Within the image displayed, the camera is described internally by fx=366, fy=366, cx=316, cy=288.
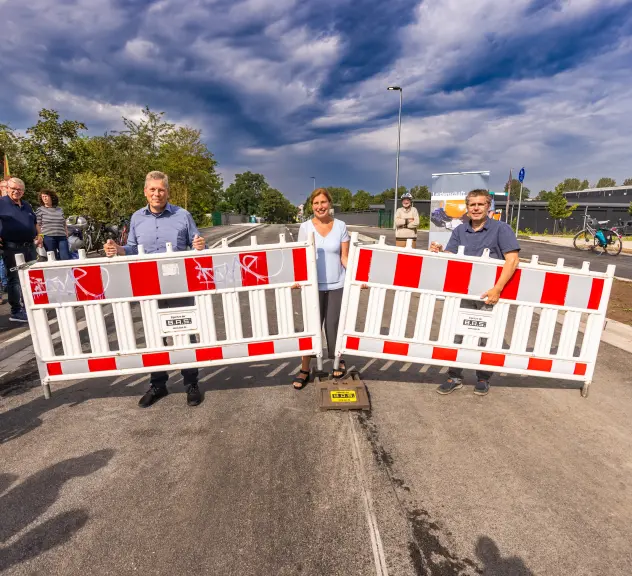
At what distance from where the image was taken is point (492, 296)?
3314 mm

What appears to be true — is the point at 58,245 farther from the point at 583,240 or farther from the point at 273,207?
the point at 273,207

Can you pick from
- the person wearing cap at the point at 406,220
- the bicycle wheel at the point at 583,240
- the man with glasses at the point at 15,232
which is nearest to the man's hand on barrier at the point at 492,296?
the person wearing cap at the point at 406,220

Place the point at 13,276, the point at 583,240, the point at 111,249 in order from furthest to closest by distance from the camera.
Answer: the point at 583,240 < the point at 13,276 < the point at 111,249

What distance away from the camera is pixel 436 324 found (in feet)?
19.2

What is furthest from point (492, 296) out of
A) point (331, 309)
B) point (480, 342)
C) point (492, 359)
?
point (331, 309)

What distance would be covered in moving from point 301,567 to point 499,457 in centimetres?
166

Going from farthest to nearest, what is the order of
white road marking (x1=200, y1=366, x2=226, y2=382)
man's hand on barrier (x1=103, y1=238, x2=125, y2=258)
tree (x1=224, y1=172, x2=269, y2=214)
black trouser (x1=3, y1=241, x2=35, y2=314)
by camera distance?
tree (x1=224, y1=172, x2=269, y2=214)
black trouser (x1=3, y1=241, x2=35, y2=314)
white road marking (x1=200, y1=366, x2=226, y2=382)
man's hand on barrier (x1=103, y1=238, x2=125, y2=258)

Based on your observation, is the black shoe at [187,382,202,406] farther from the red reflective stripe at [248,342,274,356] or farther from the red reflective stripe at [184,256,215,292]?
the red reflective stripe at [184,256,215,292]

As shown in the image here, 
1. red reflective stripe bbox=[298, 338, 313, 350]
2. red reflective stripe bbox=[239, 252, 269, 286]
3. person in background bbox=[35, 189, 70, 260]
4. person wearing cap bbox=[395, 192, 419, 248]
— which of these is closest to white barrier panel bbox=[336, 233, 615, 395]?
red reflective stripe bbox=[298, 338, 313, 350]

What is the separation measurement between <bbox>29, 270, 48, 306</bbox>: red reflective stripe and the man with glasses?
3.14 meters

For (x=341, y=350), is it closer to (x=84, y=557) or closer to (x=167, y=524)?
(x=167, y=524)

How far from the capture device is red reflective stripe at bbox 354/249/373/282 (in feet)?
11.1

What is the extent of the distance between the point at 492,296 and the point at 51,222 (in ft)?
26.2

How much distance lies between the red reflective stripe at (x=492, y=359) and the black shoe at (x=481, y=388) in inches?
10.0
